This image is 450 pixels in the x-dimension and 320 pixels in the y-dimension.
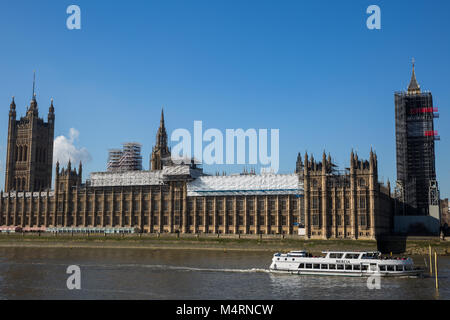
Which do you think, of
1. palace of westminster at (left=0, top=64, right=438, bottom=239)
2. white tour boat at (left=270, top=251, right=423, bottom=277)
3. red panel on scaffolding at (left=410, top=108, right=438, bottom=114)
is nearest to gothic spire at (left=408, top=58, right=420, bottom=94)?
red panel on scaffolding at (left=410, top=108, right=438, bottom=114)

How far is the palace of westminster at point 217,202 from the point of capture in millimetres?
119000

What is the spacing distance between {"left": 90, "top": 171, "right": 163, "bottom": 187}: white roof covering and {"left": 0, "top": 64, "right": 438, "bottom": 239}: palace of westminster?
0.33 metres

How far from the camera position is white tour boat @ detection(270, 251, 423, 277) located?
6862 centimetres

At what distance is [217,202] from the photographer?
474ft

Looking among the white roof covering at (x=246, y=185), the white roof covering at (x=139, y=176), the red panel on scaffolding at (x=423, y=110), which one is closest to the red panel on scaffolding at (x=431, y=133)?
the red panel on scaffolding at (x=423, y=110)

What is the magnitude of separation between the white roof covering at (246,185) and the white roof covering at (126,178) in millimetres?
14035

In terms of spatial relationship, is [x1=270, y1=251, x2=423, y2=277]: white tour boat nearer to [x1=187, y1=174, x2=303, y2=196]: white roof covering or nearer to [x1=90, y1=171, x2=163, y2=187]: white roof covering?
[x1=187, y1=174, x2=303, y2=196]: white roof covering

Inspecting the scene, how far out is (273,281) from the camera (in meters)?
65.1

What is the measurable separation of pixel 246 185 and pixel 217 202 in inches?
380

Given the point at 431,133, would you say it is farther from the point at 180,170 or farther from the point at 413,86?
the point at 180,170

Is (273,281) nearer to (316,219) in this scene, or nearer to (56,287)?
(56,287)

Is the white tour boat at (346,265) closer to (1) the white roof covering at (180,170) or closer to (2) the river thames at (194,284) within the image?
(2) the river thames at (194,284)
